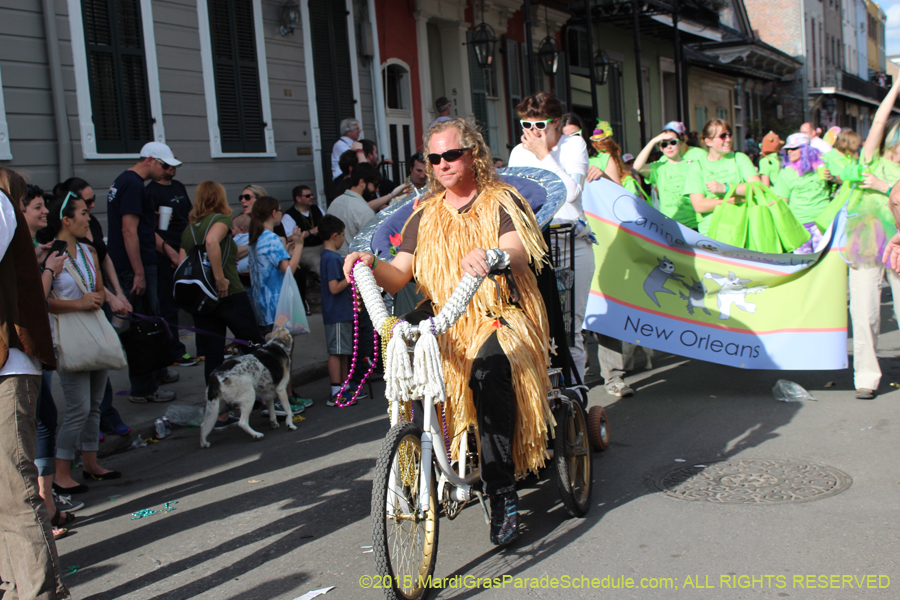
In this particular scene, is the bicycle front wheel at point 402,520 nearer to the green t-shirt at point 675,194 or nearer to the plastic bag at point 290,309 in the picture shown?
the plastic bag at point 290,309

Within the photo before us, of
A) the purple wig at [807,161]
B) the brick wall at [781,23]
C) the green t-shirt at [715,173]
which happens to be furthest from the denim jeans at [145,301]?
the brick wall at [781,23]

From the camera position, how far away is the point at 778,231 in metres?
7.40

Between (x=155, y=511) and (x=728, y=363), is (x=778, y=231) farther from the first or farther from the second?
(x=155, y=511)

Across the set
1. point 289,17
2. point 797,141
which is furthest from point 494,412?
point 289,17

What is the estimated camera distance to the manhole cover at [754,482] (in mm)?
4266

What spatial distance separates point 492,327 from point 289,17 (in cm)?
1006

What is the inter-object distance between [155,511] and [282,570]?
4.42 ft

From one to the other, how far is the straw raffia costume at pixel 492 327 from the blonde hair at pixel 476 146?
0.06 m

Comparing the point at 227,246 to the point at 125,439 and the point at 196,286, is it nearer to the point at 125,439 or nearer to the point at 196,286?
the point at 196,286

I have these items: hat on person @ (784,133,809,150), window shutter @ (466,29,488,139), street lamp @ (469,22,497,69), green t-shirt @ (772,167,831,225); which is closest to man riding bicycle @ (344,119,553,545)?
green t-shirt @ (772,167,831,225)

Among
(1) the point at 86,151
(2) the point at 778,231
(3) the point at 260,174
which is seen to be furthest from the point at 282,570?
(3) the point at 260,174

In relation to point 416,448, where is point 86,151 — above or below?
above

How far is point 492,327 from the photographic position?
379 cm

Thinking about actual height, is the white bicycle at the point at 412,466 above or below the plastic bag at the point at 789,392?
above
